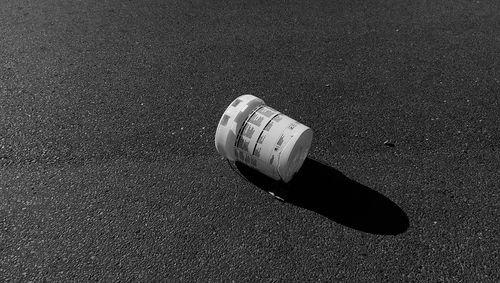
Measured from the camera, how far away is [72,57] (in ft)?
14.5

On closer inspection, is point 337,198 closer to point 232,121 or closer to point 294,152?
point 294,152

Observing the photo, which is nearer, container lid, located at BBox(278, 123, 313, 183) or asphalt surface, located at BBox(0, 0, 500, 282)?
asphalt surface, located at BBox(0, 0, 500, 282)

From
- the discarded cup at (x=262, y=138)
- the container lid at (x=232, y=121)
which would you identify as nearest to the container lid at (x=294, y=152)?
the discarded cup at (x=262, y=138)

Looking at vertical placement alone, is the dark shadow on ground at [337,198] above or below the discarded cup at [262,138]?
below

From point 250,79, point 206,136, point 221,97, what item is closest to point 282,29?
point 250,79

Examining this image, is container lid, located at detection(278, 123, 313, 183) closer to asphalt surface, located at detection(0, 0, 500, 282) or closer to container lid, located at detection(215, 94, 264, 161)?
asphalt surface, located at detection(0, 0, 500, 282)

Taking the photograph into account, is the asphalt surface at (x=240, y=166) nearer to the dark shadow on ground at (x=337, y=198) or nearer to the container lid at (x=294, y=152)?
the dark shadow on ground at (x=337, y=198)

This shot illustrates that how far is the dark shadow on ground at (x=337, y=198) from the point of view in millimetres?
2906

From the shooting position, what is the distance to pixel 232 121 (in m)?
2.96

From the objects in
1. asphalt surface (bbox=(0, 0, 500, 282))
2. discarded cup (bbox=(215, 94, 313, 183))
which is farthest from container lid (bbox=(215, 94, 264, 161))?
asphalt surface (bbox=(0, 0, 500, 282))

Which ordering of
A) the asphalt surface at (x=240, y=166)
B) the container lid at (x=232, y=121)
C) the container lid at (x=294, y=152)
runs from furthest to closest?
1. the container lid at (x=232, y=121)
2. the container lid at (x=294, y=152)
3. the asphalt surface at (x=240, y=166)

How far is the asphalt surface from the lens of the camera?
273 centimetres

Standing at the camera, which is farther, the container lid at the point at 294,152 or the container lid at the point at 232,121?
the container lid at the point at 232,121

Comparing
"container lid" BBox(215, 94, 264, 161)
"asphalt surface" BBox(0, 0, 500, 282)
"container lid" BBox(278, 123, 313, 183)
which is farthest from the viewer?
"container lid" BBox(215, 94, 264, 161)
